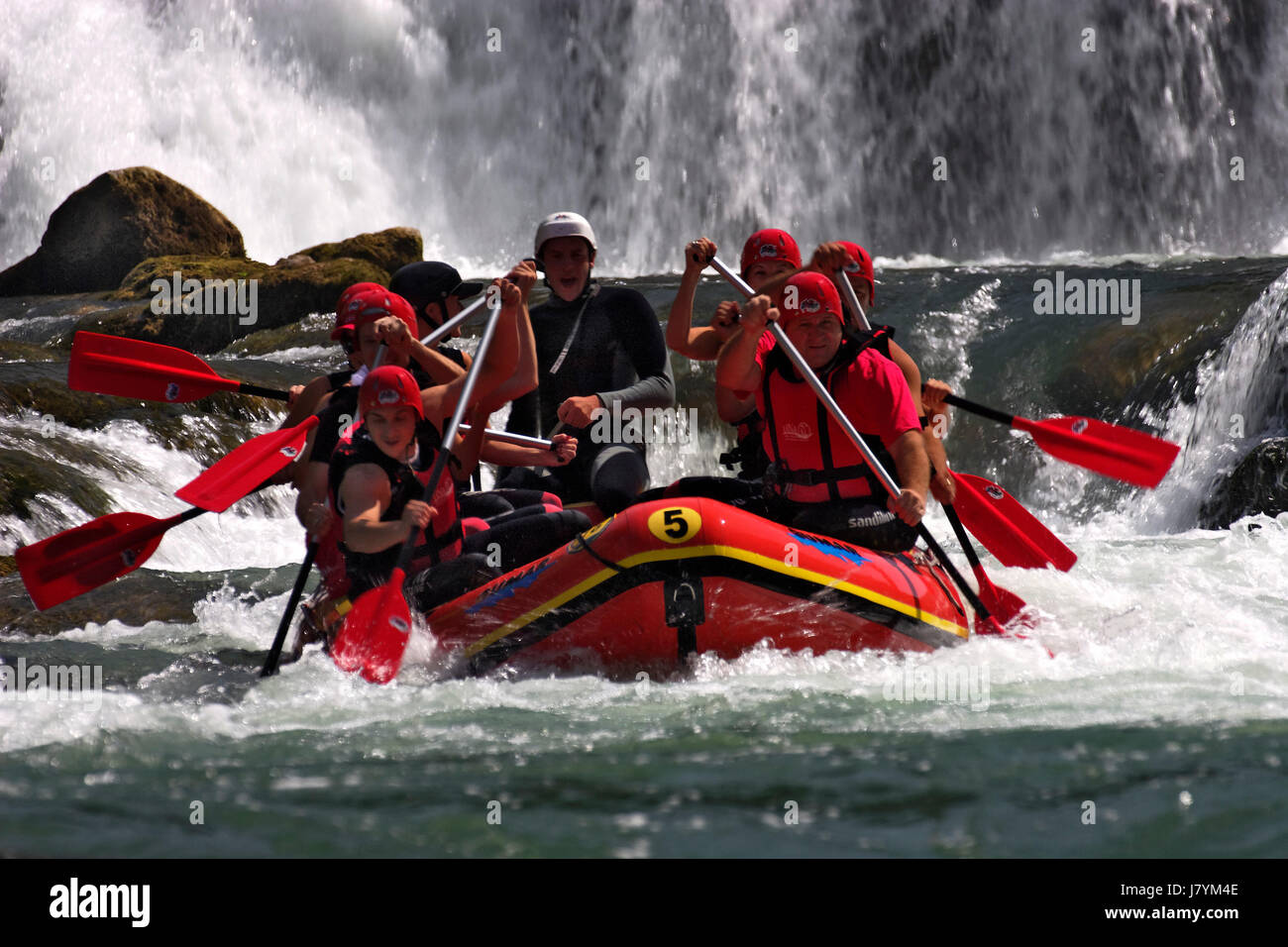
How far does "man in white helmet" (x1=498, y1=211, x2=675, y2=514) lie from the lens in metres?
6.23

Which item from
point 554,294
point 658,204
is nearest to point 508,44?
point 658,204

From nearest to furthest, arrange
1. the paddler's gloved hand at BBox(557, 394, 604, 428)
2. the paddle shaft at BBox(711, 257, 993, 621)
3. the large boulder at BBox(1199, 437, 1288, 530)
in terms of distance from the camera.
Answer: the paddle shaft at BBox(711, 257, 993, 621)
the paddler's gloved hand at BBox(557, 394, 604, 428)
the large boulder at BBox(1199, 437, 1288, 530)

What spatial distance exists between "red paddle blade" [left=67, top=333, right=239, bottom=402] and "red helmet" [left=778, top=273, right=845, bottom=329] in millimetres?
2807

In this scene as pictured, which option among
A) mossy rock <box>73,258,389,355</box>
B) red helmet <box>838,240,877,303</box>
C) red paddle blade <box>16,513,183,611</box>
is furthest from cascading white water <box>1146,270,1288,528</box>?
mossy rock <box>73,258,389,355</box>

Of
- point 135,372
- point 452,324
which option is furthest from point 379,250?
point 452,324

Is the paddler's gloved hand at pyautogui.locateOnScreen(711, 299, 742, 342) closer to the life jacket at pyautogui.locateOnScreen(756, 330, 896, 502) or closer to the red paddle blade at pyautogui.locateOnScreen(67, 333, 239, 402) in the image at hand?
the life jacket at pyautogui.locateOnScreen(756, 330, 896, 502)

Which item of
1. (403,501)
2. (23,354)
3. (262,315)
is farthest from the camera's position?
(262,315)

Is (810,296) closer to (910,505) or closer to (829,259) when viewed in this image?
(829,259)

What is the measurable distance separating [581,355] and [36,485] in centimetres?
449

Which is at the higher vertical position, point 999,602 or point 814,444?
point 814,444

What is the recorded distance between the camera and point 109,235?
23984mm

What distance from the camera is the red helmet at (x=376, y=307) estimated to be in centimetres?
573

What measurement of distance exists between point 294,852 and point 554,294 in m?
3.39
